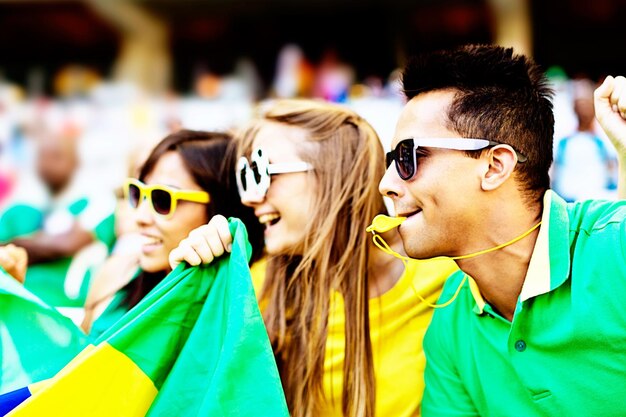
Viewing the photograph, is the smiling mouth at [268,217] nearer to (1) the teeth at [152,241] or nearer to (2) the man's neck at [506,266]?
(1) the teeth at [152,241]

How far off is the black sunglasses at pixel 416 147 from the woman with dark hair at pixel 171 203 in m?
1.14

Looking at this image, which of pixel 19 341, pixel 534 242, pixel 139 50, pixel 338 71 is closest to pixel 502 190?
pixel 534 242

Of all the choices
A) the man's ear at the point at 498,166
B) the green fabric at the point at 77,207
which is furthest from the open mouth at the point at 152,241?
the man's ear at the point at 498,166

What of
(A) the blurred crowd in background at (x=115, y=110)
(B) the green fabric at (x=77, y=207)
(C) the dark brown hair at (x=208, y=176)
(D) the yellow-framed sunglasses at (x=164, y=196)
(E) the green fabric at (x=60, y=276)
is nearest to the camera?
(D) the yellow-framed sunglasses at (x=164, y=196)

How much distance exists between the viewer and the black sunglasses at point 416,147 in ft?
6.97

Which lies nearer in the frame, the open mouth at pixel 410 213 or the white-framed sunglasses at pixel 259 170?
the open mouth at pixel 410 213

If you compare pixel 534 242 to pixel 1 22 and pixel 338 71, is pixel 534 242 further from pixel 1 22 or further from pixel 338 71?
pixel 1 22

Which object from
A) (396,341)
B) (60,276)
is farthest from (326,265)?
(60,276)

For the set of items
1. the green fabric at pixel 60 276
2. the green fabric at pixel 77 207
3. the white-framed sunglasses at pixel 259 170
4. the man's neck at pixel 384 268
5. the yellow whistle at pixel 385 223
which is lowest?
the green fabric at pixel 60 276

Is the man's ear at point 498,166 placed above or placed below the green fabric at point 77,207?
above

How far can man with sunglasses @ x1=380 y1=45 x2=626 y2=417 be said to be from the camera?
1971 millimetres

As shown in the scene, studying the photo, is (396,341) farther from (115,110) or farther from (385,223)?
(115,110)

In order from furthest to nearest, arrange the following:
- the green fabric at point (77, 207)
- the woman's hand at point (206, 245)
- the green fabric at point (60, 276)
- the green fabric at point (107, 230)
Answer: the green fabric at point (77, 207)
the green fabric at point (107, 230)
the green fabric at point (60, 276)
the woman's hand at point (206, 245)

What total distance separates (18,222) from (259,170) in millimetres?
2407
